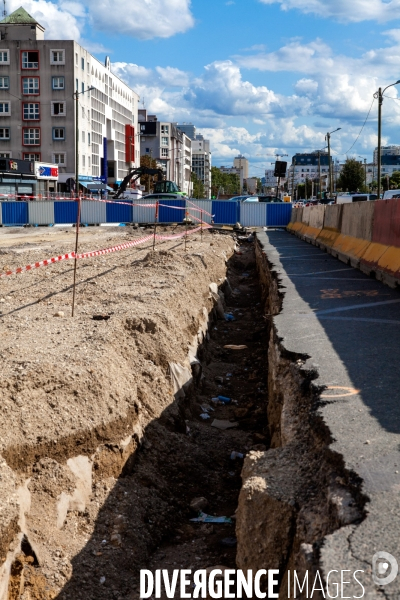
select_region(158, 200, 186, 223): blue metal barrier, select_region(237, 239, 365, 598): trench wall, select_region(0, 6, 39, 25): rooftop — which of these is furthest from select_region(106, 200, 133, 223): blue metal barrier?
select_region(0, 6, 39, 25): rooftop

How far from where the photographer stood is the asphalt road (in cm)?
338

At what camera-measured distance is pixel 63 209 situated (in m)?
41.8

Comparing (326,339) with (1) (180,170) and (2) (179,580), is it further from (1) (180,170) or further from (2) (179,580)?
(1) (180,170)

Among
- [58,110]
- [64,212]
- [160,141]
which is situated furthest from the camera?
[160,141]

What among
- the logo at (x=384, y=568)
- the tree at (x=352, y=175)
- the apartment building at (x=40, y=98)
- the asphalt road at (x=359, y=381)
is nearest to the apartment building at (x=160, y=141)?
the tree at (x=352, y=175)

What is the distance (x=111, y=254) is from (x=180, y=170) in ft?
585

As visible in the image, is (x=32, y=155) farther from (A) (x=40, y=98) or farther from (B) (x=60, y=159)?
(A) (x=40, y=98)

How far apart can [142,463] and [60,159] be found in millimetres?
78553

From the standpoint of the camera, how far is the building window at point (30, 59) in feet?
275

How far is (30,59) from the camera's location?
276ft

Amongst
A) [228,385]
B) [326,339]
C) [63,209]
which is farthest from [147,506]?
[63,209]

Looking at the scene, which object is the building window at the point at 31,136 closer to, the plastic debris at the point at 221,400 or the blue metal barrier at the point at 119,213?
the blue metal barrier at the point at 119,213

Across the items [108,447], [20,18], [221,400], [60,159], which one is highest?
[20,18]

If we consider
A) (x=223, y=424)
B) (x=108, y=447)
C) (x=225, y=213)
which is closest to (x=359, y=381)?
(x=108, y=447)
